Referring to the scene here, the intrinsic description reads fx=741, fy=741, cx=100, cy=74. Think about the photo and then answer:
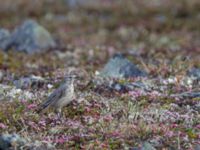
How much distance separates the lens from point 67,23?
33.2 metres

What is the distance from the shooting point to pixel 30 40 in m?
25.0

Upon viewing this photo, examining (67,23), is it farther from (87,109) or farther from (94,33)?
(87,109)

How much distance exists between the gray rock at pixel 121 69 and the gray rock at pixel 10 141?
233 inches

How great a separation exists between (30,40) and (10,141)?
45.2ft

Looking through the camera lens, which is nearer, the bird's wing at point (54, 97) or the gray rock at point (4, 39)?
the bird's wing at point (54, 97)

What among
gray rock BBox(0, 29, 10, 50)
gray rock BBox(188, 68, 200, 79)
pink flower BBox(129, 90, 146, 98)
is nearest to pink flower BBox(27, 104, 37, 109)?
pink flower BBox(129, 90, 146, 98)

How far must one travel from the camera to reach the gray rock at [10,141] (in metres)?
11.4

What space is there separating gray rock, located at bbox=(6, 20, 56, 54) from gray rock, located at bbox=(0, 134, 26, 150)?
12589mm

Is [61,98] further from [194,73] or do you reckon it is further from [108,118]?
[194,73]

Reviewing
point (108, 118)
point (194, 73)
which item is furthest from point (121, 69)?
point (108, 118)

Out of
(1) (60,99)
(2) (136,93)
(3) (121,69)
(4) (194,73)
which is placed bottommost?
(1) (60,99)

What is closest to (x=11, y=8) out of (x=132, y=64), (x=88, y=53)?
(x=88, y=53)

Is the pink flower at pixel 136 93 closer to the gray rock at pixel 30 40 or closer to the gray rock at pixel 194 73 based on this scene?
the gray rock at pixel 194 73

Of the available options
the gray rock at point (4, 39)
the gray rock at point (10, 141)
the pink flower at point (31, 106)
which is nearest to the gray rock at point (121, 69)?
the pink flower at point (31, 106)
